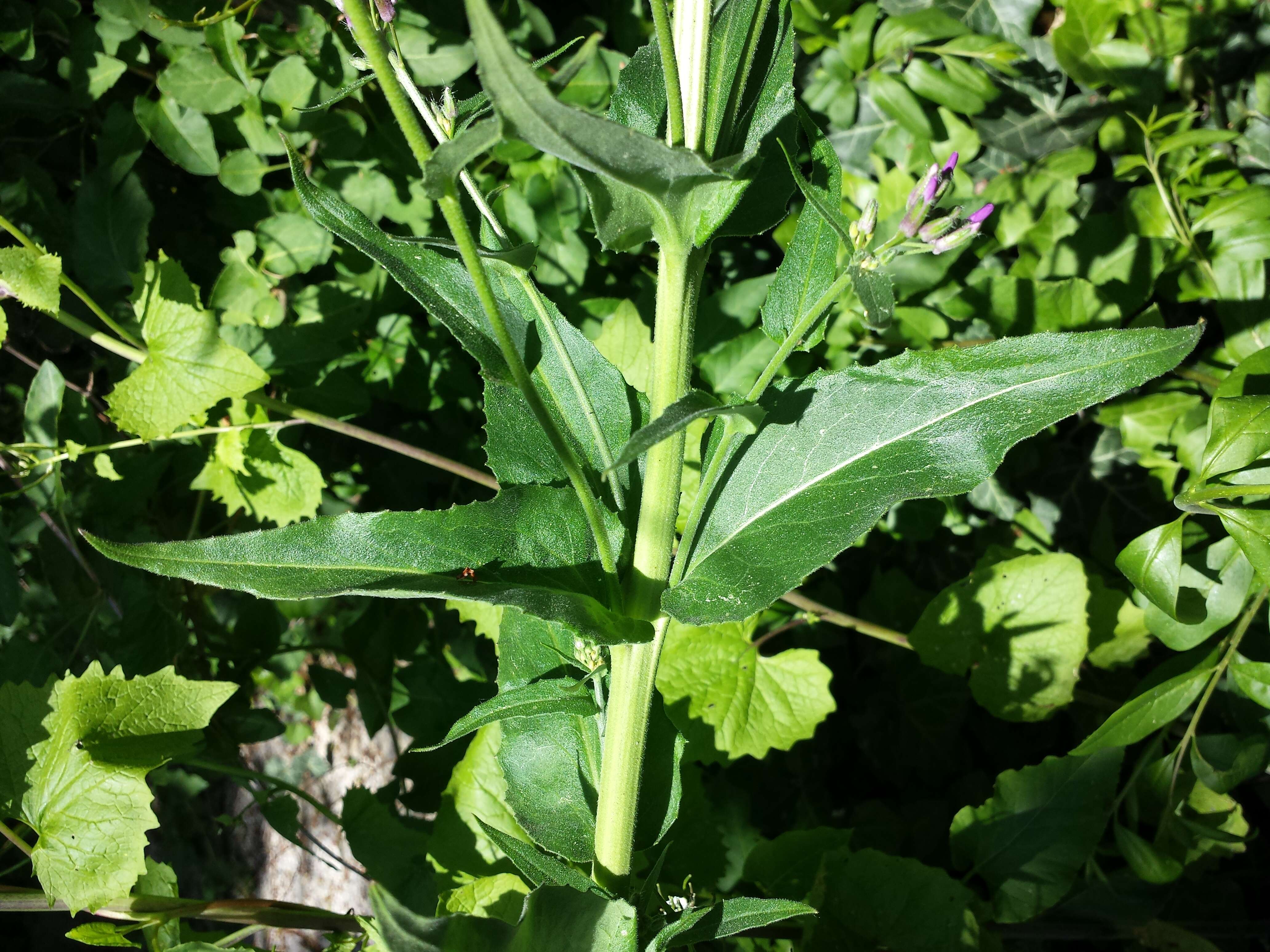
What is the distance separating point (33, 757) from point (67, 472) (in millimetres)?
607

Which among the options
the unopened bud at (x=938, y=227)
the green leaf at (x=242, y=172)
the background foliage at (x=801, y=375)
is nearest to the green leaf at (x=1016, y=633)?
the background foliage at (x=801, y=375)

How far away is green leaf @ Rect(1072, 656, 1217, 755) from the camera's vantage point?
91cm

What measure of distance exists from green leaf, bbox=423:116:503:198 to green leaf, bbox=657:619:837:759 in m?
0.75

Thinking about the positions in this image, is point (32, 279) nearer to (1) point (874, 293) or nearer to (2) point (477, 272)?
(2) point (477, 272)

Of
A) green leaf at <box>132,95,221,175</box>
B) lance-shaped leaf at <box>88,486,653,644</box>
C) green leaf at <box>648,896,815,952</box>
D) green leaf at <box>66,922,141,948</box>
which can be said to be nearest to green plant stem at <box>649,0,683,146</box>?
lance-shaped leaf at <box>88,486,653,644</box>

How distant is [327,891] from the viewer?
7.34ft

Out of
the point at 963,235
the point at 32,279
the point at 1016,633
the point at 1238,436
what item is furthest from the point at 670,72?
the point at 1016,633

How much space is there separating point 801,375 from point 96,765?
916 mm

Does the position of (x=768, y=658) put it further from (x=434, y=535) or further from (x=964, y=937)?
(x=434, y=535)

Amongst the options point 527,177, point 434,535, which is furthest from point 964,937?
point 527,177

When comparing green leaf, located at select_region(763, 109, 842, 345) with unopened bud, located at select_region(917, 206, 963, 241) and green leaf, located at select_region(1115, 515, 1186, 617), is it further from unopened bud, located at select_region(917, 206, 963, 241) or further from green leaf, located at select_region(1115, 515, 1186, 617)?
green leaf, located at select_region(1115, 515, 1186, 617)

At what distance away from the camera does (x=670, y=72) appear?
0.51 meters

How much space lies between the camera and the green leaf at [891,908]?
0.97 metres

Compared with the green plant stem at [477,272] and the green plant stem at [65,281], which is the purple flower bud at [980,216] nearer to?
the green plant stem at [477,272]
